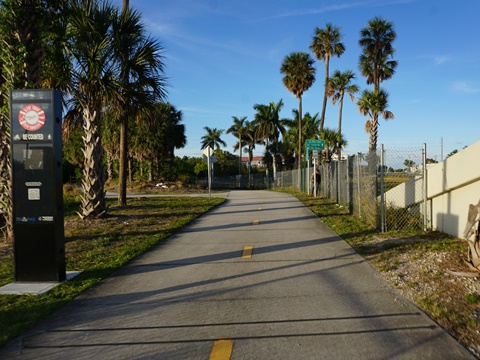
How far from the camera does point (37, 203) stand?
20.0ft

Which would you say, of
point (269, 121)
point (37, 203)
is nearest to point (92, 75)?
point (37, 203)

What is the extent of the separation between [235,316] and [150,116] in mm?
9617

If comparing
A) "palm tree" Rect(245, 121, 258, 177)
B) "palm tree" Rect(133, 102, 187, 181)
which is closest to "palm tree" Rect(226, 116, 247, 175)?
"palm tree" Rect(245, 121, 258, 177)

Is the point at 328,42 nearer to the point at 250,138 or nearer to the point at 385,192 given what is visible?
the point at 385,192

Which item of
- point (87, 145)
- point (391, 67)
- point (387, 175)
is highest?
point (391, 67)

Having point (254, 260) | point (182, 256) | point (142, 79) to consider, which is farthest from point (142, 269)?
point (142, 79)

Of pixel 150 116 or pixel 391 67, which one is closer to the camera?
pixel 150 116

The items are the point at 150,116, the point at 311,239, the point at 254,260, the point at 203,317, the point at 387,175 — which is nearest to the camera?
the point at 203,317

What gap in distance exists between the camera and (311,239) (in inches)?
373

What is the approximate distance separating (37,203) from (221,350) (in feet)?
Result: 12.5

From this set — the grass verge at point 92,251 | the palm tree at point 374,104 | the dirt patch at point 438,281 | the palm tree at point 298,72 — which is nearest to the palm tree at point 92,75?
the grass verge at point 92,251

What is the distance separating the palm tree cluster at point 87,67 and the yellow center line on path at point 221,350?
6.94 metres

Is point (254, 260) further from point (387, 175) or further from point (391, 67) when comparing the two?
point (391, 67)

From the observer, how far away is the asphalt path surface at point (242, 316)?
382 cm
